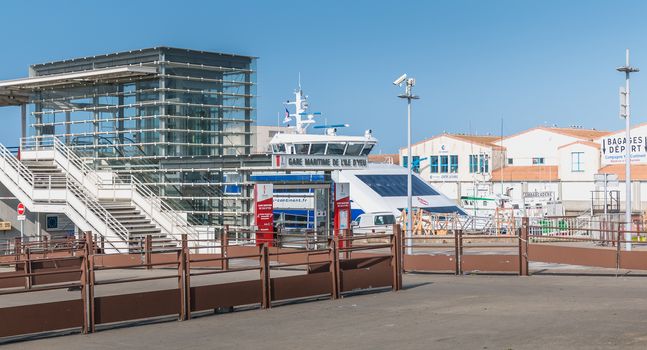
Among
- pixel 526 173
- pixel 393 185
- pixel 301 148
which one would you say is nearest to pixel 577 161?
pixel 526 173

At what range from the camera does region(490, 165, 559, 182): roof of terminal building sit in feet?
Answer: 259

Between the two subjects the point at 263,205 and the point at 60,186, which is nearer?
the point at 263,205

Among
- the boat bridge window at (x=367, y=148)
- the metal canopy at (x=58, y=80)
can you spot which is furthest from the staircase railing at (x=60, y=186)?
the boat bridge window at (x=367, y=148)

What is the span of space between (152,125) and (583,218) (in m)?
18.6

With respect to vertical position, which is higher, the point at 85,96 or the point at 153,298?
the point at 85,96

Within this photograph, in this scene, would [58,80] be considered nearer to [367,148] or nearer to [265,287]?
Answer: [367,148]

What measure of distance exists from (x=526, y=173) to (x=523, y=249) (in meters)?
57.7

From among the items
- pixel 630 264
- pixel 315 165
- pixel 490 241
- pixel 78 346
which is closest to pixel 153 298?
pixel 78 346

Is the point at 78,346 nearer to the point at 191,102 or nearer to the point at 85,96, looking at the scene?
the point at 191,102

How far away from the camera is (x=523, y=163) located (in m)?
84.9

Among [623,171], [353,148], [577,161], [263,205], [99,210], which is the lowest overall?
[99,210]

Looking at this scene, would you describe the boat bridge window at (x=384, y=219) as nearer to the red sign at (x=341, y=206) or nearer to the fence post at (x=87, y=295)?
the red sign at (x=341, y=206)

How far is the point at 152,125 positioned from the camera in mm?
40094

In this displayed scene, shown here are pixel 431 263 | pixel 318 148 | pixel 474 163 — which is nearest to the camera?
pixel 431 263
